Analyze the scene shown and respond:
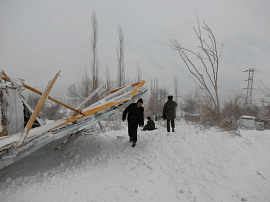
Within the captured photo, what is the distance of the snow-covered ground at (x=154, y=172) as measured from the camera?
2.77 metres

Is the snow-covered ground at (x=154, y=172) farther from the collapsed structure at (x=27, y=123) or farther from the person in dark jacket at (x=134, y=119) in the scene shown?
the collapsed structure at (x=27, y=123)

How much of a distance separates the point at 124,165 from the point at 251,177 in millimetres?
2754

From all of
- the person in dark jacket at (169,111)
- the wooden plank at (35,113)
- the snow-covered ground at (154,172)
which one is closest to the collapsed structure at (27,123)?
the wooden plank at (35,113)

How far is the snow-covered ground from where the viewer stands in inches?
109

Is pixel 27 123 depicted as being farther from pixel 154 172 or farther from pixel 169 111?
pixel 169 111

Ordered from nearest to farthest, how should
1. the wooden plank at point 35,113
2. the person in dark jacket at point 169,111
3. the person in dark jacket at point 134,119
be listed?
the wooden plank at point 35,113, the person in dark jacket at point 134,119, the person in dark jacket at point 169,111

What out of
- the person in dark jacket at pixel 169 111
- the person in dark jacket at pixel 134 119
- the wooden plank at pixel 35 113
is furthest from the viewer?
the person in dark jacket at pixel 169 111

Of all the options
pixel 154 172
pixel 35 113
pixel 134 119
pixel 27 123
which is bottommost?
pixel 154 172

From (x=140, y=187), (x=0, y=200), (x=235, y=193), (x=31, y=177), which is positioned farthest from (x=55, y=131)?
(x=235, y=193)

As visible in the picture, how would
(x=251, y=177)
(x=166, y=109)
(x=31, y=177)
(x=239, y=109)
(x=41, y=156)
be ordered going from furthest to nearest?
(x=239, y=109)
(x=166, y=109)
(x=41, y=156)
(x=31, y=177)
(x=251, y=177)

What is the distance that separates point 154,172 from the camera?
345cm

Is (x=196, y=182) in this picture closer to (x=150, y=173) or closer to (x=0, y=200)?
(x=150, y=173)

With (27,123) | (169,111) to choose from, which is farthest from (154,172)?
(27,123)

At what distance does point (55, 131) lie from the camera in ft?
11.0
